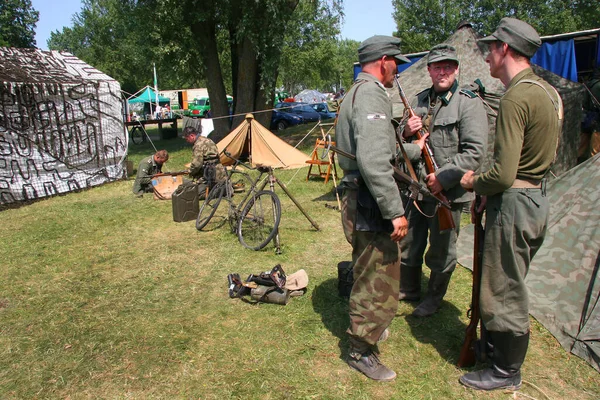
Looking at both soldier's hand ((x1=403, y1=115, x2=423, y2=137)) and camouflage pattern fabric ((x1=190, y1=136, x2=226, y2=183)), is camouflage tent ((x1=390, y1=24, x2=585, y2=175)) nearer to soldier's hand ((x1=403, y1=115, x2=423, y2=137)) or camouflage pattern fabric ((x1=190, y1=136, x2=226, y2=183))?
soldier's hand ((x1=403, y1=115, x2=423, y2=137))

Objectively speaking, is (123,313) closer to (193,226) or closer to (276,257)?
(276,257)

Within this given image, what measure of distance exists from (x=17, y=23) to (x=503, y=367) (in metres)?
40.7

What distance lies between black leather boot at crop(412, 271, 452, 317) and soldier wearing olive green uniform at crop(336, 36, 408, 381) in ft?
2.80

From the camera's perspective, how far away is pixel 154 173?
867 cm

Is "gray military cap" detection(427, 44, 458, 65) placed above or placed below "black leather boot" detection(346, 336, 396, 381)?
above

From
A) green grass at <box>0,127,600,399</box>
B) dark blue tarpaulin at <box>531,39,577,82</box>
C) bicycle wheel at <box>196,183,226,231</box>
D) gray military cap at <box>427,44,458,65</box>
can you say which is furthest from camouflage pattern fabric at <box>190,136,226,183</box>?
dark blue tarpaulin at <box>531,39,577,82</box>

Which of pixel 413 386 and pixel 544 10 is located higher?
pixel 544 10

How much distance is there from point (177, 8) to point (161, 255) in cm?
963

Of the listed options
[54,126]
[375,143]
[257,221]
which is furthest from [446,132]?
[54,126]

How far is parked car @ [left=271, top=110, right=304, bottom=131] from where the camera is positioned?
2233cm

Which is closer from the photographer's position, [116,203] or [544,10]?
[116,203]

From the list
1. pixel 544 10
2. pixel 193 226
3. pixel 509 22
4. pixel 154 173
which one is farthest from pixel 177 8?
pixel 544 10

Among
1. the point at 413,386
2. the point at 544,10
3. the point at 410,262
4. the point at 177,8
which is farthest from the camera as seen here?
the point at 544,10

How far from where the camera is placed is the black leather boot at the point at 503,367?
2.53 m
